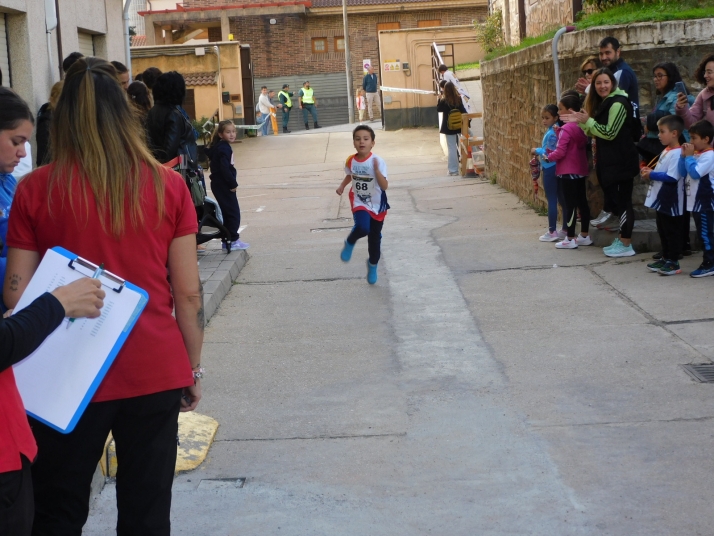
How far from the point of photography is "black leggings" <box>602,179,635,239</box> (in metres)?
9.07

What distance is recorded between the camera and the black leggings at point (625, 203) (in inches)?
357

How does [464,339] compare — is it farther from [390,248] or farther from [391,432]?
[390,248]

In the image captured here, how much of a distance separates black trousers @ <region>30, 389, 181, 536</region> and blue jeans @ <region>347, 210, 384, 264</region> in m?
5.73

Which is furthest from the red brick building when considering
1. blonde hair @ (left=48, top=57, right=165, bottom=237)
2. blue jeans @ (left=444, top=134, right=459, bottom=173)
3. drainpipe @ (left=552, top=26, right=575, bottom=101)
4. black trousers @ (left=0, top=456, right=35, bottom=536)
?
black trousers @ (left=0, top=456, right=35, bottom=536)

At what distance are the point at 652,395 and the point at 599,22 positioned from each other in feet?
20.3

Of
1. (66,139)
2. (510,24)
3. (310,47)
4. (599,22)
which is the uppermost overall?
(310,47)

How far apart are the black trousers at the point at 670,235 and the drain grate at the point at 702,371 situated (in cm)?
261

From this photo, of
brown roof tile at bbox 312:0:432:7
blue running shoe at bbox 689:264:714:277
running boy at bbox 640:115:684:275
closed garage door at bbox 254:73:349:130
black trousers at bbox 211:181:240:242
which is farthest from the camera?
closed garage door at bbox 254:73:349:130

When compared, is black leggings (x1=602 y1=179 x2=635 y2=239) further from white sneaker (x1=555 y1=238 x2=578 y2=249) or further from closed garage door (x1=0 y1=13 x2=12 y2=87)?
closed garage door (x1=0 y1=13 x2=12 y2=87)

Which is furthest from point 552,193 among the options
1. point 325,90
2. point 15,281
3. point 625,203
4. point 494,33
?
point 325,90

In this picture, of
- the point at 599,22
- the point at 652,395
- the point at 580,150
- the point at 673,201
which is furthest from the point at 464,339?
the point at 599,22

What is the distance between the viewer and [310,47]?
44.2 m

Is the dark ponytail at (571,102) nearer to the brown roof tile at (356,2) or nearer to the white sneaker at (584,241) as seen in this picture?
the white sneaker at (584,241)

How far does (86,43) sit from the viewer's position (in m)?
14.0
